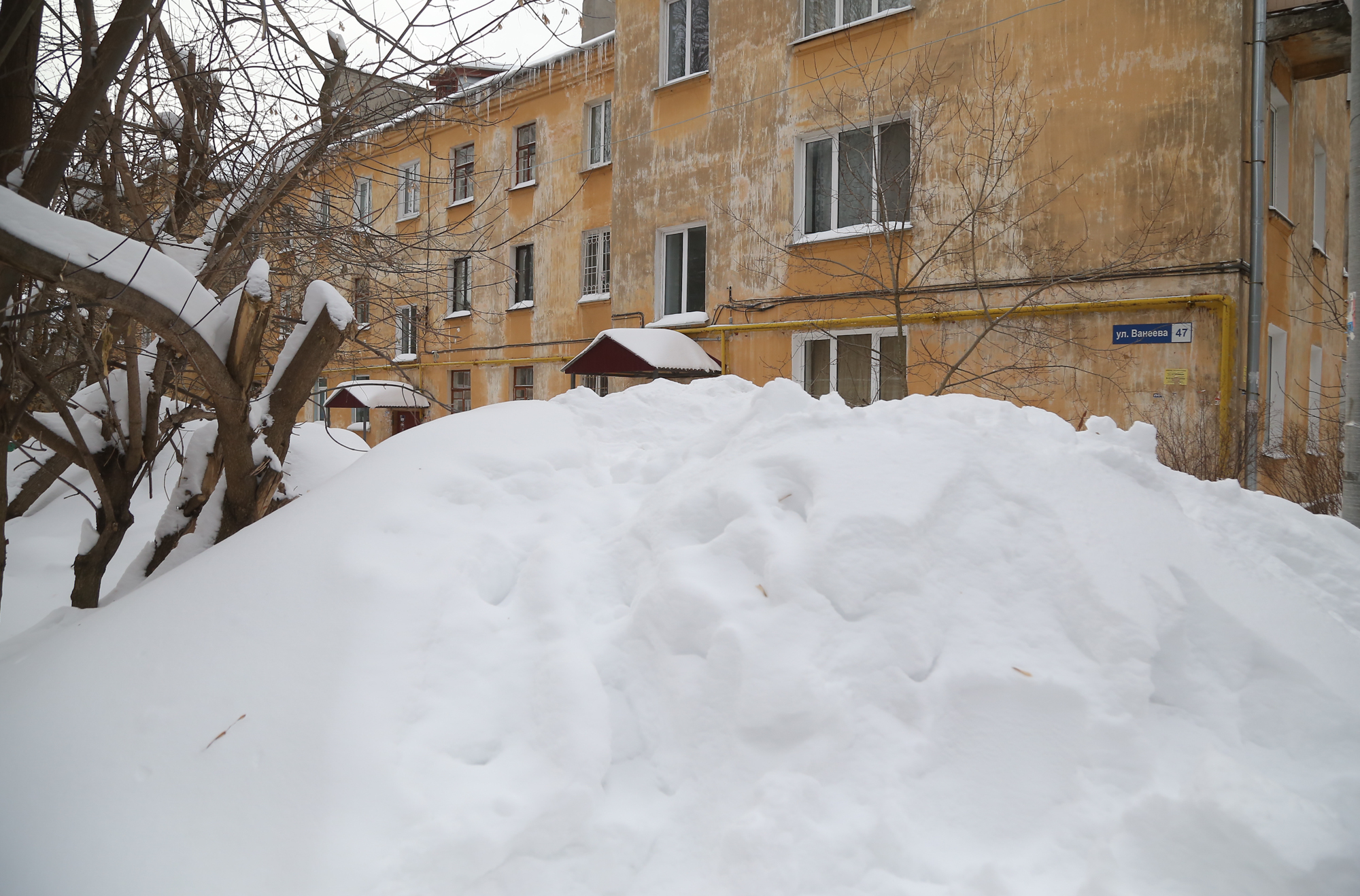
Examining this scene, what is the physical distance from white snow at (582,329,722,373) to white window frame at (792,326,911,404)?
108 cm

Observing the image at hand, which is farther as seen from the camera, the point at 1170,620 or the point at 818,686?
the point at 1170,620

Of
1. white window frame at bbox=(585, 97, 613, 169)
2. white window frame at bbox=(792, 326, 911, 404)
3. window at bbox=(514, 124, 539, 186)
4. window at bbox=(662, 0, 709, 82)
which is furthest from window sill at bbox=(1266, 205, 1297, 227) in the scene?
window at bbox=(514, 124, 539, 186)

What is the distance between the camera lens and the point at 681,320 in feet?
36.8

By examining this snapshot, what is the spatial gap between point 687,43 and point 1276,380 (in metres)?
8.57

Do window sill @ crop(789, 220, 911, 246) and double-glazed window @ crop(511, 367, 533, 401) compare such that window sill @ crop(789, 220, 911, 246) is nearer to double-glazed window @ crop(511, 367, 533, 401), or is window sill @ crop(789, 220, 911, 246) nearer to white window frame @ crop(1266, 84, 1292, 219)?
A: white window frame @ crop(1266, 84, 1292, 219)

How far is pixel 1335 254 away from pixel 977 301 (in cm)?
705

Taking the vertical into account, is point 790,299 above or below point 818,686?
above

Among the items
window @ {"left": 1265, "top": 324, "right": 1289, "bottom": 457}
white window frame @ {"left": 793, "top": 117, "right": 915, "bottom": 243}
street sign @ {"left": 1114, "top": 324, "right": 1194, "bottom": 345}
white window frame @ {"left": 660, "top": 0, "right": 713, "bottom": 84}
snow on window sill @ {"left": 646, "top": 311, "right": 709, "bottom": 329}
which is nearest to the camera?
street sign @ {"left": 1114, "top": 324, "right": 1194, "bottom": 345}

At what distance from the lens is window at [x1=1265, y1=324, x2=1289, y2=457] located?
28.7 feet

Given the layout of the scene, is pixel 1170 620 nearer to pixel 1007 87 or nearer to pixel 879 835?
pixel 879 835

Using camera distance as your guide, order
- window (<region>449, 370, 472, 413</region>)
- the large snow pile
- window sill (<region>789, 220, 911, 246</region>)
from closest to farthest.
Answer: the large snow pile → window sill (<region>789, 220, 911, 246</region>) → window (<region>449, 370, 472, 413</region>)

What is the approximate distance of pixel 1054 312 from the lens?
26.7ft

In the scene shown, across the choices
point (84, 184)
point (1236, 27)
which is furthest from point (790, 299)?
point (84, 184)

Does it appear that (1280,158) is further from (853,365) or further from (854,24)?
(853,365)
